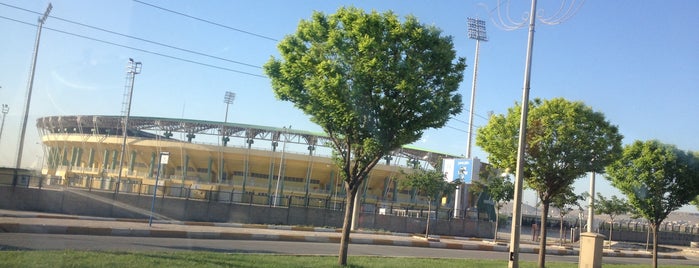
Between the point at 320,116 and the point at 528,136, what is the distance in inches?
309

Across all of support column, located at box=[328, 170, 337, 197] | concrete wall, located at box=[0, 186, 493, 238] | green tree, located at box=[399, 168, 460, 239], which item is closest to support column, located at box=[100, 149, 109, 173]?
support column, located at box=[328, 170, 337, 197]

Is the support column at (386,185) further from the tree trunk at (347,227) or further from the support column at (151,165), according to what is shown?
the tree trunk at (347,227)

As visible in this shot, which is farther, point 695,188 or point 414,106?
point 695,188

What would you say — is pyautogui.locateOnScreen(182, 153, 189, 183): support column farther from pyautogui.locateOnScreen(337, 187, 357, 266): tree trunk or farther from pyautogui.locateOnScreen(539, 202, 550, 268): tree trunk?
pyautogui.locateOnScreen(337, 187, 357, 266): tree trunk

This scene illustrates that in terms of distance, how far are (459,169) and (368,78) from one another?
23.1 metres

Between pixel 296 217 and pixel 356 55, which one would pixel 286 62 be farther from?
pixel 296 217

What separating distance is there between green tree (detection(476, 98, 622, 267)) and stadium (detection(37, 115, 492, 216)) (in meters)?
48.3

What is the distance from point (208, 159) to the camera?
76.1m

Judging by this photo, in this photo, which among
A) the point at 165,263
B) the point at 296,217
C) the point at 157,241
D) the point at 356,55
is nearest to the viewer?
the point at 165,263

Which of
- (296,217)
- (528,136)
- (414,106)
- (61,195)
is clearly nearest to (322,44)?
(414,106)

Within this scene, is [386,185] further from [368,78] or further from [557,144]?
[368,78]

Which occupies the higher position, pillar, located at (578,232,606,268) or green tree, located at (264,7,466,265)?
green tree, located at (264,7,466,265)

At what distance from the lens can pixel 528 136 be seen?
18.0 metres

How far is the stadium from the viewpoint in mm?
71625
